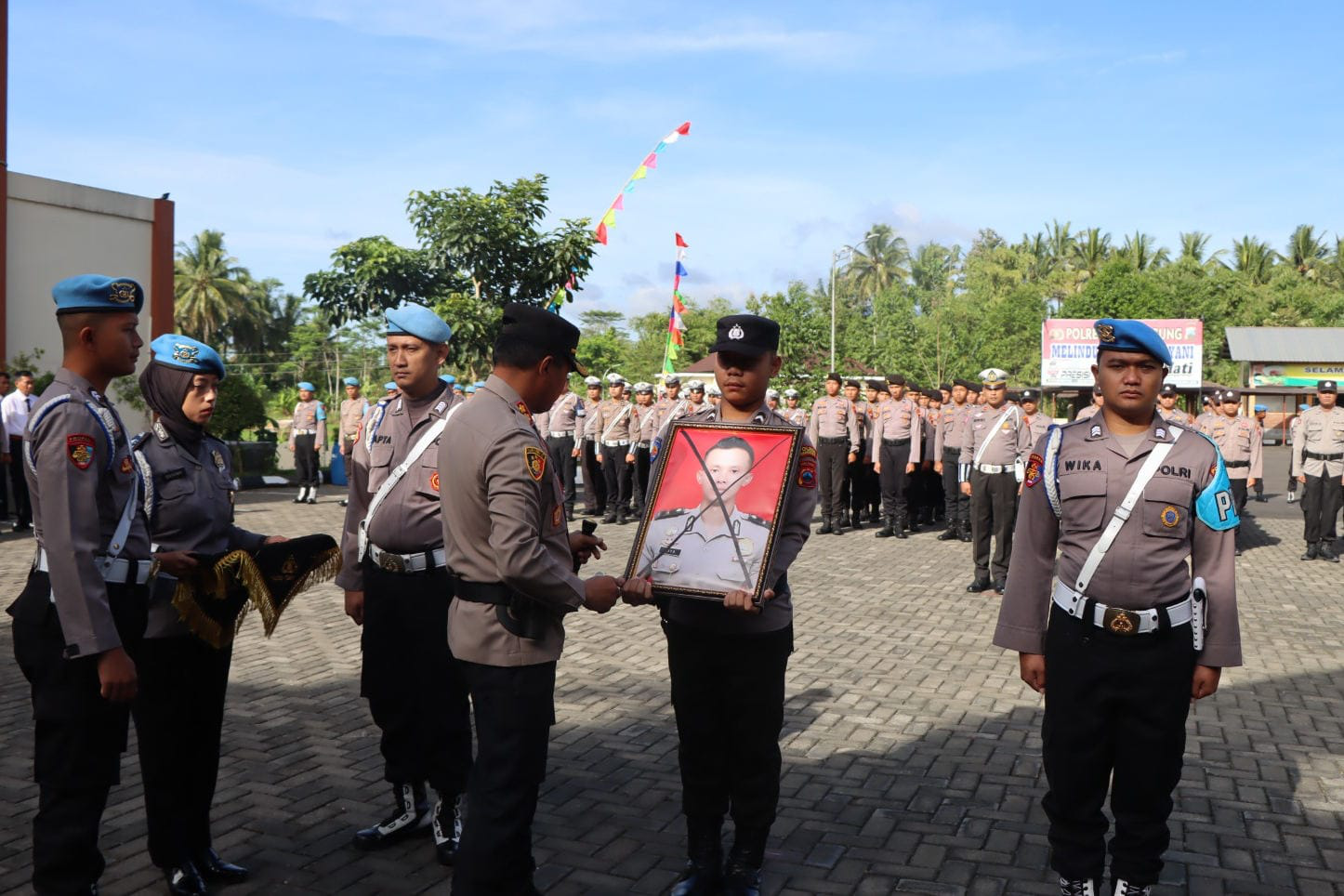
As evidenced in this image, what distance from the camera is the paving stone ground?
4281 mm

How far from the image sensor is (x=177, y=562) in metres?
3.90

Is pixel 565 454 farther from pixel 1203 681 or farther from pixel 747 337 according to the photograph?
pixel 1203 681

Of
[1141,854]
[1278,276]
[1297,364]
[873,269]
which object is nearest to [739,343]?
[1141,854]

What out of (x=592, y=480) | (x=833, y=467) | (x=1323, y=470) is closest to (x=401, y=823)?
(x=833, y=467)

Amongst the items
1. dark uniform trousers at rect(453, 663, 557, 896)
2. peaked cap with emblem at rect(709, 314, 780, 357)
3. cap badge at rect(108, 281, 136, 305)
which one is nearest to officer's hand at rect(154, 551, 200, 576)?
cap badge at rect(108, 281, 136, 305)

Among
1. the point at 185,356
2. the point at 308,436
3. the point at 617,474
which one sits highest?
the point at 185,356

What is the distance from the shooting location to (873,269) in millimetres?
103812

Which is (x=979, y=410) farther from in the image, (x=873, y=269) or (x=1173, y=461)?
(x=873, y=269)

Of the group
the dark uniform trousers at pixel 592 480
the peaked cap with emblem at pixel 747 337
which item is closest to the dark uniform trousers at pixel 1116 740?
the peaked cap with emblem at pixel 747 337

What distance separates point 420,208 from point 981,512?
1662 centimetres

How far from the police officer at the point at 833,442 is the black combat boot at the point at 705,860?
11533 millimetres

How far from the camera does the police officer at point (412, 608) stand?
14.5 feet

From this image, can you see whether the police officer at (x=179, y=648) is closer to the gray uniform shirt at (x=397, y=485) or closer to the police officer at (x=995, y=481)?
the gray uniform shirt at (x=397, y=485)

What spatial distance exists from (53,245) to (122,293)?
19102 millimetres
